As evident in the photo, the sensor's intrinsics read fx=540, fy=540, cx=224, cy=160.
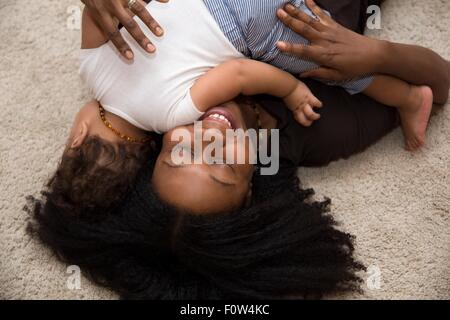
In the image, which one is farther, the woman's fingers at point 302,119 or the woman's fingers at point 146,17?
the woman's fingers at point 302,119

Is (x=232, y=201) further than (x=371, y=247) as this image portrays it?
No

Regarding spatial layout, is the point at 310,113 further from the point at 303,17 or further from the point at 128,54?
the point at 128,54

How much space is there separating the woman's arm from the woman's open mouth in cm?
17

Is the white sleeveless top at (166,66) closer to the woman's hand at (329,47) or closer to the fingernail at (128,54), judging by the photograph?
the fingernail at (128,54)

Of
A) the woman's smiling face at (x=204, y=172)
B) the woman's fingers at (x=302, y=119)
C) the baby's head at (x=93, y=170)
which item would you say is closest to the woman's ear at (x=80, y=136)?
the baby's head at (x=93, y=170)

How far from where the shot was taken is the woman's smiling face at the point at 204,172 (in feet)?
3.27

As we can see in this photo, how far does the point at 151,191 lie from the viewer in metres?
1.04

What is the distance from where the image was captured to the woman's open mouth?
1.06 m

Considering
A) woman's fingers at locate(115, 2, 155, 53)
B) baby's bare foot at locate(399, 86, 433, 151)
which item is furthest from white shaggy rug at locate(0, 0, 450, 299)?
woman's fingers at locate(115, 2, 155, 53)

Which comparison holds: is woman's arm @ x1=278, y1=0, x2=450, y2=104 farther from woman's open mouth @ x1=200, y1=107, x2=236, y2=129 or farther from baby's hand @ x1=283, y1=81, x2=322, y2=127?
woman's open mouth @ x1=200, y1=107, x2=236, y2=129

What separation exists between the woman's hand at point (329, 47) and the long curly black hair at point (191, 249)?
0.98 feet

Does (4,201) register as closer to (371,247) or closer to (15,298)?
(15,298)
